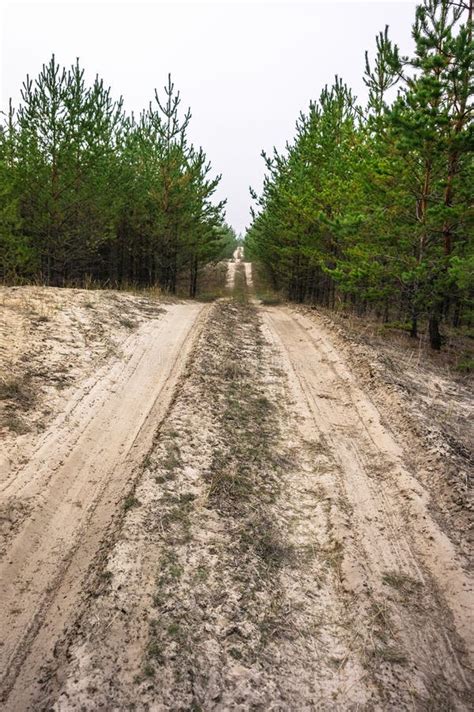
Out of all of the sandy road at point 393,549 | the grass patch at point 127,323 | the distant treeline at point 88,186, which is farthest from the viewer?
the distant treeline at point 88,186

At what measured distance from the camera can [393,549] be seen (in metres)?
3.96

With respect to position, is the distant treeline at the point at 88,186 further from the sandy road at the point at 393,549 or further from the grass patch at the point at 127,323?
the sandy road at the point at 393,549

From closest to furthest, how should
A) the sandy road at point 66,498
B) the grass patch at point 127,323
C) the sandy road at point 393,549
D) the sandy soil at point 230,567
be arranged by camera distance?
the sandy soil at point 230,567
the sandy road at point 66,498
the sandy road at point 393,549
the grass patch at point 127,323

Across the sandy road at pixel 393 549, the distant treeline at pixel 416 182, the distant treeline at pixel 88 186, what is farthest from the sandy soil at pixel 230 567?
the distant treeline at pixel 88 186

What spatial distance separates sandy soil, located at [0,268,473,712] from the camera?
2.70 metres

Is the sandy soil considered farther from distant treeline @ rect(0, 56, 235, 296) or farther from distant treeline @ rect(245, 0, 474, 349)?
distant treeline @ rect(0, 56, 235, 296)

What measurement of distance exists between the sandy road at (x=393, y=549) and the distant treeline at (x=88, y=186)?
36.1 ft

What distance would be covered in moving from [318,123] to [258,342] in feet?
44.2

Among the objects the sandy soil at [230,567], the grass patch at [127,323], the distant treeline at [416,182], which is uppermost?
the distant treeline at [416,182]

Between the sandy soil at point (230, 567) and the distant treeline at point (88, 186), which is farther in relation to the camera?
the distant treeline at point (88, 186)

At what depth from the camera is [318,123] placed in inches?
718

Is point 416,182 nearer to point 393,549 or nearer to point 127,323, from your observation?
point 127,323

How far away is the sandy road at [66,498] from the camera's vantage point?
9.51ft

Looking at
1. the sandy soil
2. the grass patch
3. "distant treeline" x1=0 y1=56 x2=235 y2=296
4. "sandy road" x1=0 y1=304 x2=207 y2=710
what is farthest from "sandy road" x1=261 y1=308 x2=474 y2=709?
"distant treeline" x1=0 y1=56 x2=235 y2=296
